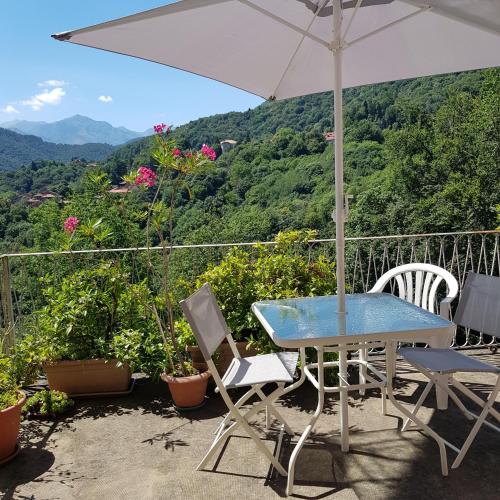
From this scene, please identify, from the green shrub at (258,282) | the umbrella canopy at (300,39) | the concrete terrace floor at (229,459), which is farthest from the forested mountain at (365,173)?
the concrete terrace floor at (229,459)

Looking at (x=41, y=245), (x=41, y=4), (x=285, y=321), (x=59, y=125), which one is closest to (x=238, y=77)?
(x=285, y=321)

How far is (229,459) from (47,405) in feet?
4.57

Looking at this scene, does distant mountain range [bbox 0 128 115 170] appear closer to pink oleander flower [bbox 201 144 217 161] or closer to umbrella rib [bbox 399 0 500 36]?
pink oleander flower [bbox 201 144 217 161]

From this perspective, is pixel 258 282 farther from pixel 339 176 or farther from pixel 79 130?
pixel 79 130

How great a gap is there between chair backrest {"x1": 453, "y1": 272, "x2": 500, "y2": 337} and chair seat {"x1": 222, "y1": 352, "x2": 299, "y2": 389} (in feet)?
3.39

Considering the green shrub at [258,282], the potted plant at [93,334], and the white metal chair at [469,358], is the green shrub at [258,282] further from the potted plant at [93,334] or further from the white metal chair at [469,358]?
the white metal chair at [469,358]

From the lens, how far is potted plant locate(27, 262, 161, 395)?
3.60 m

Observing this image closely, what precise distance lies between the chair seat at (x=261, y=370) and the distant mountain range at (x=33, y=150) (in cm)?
3728

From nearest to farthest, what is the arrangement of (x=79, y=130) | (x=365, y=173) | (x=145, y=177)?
(x=145, y=177)
(x=365, y=173)
(x=79, y=130)

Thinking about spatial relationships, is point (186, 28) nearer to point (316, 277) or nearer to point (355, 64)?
point (355, 64)

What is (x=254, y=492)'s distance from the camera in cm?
240

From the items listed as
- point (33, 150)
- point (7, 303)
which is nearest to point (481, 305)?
point (7, 303)

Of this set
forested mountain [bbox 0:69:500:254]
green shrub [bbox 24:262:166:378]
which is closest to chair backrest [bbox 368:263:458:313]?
green shrub [bbox 24:262:166:378]

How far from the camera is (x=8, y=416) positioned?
2.80 m
